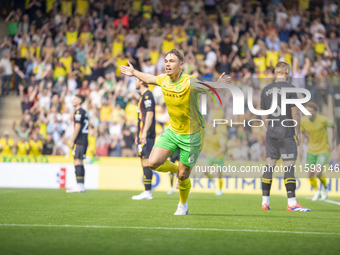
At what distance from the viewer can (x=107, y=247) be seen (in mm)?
5371

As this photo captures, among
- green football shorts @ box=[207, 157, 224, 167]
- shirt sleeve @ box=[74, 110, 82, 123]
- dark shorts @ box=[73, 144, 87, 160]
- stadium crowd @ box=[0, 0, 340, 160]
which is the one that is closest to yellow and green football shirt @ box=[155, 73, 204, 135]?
shirt sleeve @ box=[74, 110, 82, 123]

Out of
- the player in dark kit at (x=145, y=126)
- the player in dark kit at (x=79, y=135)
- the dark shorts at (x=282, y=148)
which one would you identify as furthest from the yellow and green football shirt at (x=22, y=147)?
the dark shorts at (x=282, y=148)

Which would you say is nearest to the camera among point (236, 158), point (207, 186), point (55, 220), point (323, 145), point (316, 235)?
point (316, 235)

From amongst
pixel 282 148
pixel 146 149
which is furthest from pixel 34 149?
pixel 282 148

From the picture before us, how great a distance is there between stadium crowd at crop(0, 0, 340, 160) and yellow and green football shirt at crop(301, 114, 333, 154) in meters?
6.07

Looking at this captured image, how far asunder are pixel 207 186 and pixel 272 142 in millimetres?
7543

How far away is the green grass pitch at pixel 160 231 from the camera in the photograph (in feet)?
17.6

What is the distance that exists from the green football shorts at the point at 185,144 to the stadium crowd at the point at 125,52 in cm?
1004

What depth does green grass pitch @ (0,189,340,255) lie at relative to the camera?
5.37 m

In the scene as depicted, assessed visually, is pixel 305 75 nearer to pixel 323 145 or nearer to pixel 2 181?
pixel 323 145

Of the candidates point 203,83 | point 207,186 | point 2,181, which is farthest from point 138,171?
point 203,83

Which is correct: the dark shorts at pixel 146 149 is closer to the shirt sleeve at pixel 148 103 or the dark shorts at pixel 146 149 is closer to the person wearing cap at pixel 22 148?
the shirt sleeve at pixel 148 103

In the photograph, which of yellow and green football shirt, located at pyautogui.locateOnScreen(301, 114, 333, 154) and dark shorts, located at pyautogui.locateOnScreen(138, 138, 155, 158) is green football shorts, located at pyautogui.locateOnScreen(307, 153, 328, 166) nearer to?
yellow and green football shirt, located at pyautogui.locateOnScreen(301, 114, 333, 154)

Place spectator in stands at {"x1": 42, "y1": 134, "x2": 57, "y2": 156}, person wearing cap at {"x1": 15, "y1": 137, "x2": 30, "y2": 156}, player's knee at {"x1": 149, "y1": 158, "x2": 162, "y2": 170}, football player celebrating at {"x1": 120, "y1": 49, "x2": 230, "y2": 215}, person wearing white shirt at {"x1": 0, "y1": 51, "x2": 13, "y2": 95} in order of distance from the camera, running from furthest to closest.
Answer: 1. person wearing white shirt at {"x1": 0, "y1": 51, "x2": 13, "y2": 95}
2. spectator in stands at {"x1": 42, "y1": 134, "x2": 57, "y2": 156}
3. person wearing cap at {"x1": 15, "y1": 137, "x2": 30, "y2": 156}
4. player's knee at {"x1": 149, "y1": 158, "x2": 162, "y2": 170}
5. football player celebrating at {"x1": 120, "y1": 49, "x2": 230, "y2": 215}
